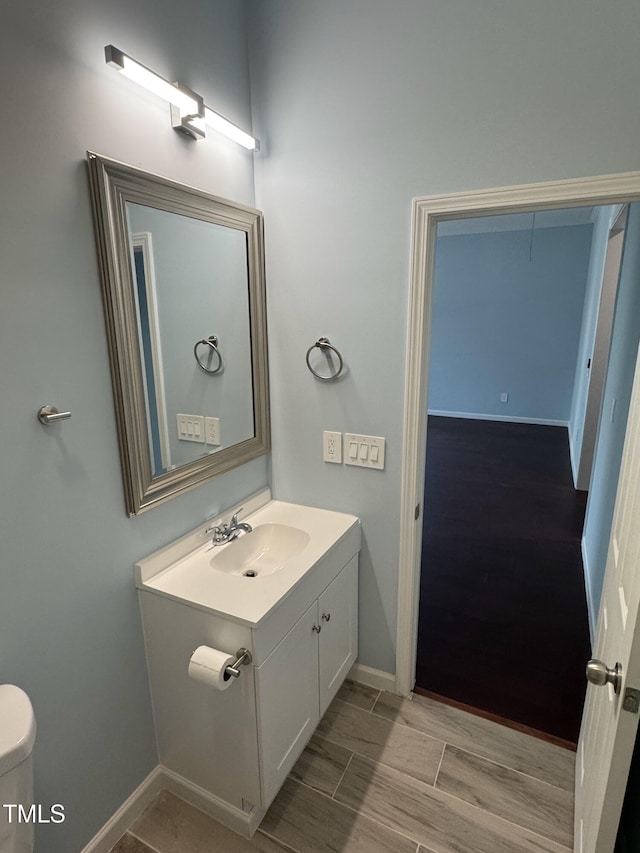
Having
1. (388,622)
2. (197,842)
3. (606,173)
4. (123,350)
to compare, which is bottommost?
(197,842)

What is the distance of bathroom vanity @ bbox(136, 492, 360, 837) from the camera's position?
1427 millimetres

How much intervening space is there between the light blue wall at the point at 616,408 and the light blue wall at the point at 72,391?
2034 millimetres

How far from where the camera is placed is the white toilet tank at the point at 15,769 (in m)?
0.98

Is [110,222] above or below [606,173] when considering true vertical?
below

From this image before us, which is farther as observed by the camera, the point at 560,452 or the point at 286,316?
the point at 560,452

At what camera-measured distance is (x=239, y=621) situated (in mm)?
1360

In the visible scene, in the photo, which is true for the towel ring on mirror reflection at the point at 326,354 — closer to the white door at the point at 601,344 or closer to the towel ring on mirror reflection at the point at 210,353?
the towel ring on mirror reflection at the point at 210,353

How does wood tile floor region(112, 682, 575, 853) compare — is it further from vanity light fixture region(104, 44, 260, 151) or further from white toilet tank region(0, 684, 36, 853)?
vanity light fixture region(104, 44, 260, 151)

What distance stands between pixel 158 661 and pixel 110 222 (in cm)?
138

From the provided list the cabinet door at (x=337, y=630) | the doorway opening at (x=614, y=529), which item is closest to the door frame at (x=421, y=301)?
the doorway opening at (x=614, y=529)

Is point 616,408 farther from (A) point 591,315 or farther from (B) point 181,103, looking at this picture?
(A) point 591,315

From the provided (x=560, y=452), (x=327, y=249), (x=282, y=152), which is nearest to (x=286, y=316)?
(x=327, y=249)

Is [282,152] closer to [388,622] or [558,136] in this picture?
[558,136]

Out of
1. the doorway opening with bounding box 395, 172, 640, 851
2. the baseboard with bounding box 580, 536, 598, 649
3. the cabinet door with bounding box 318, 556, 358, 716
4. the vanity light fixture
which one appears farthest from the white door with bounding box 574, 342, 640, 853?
the vanity light fixture
